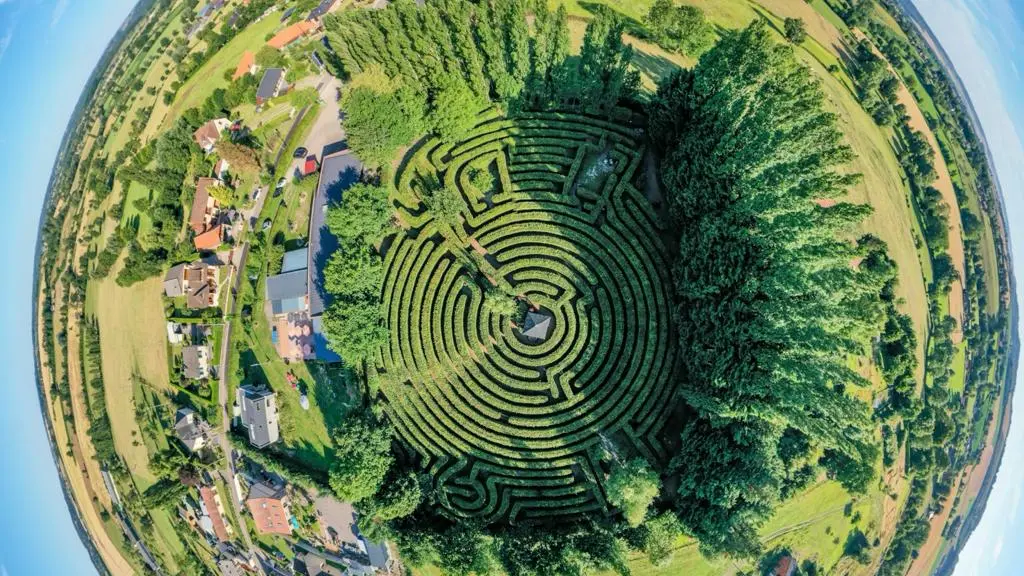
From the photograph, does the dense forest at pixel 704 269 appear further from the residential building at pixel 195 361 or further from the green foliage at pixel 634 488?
the residential building at pixel 195 361

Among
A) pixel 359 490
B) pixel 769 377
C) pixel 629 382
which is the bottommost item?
pixel 359 490

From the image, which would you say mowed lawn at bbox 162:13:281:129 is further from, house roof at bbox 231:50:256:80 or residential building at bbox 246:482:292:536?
residential building at bbox 246:482:292:536

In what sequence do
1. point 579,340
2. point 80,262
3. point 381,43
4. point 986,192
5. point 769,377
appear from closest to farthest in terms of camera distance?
point 769,377, point 381,43, point 579,340, point 986,192, point 80,262

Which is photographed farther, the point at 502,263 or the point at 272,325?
the point at 272,325

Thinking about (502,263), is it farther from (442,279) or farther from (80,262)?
(80,262)

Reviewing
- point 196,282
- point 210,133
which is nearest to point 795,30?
point 210,133

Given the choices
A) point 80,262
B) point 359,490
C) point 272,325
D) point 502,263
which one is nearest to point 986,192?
point 502,263

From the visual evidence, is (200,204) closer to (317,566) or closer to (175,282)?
(175,282)
